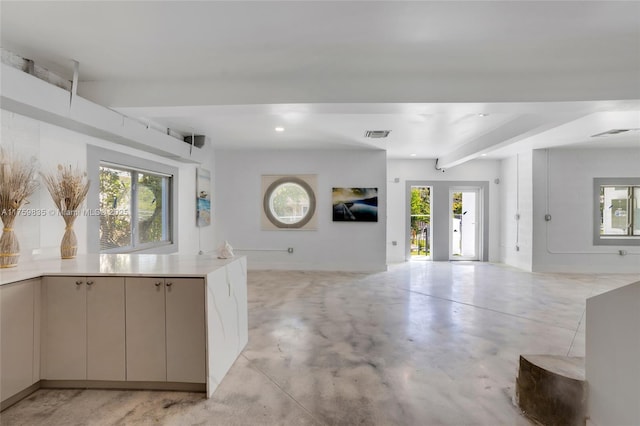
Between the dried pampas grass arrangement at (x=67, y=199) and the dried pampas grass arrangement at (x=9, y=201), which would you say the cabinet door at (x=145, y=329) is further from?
the dried pampas grass arrangement at (x=67, y=199)

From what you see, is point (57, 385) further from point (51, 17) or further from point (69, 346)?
point (51, 17)

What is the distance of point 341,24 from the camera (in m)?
2.22

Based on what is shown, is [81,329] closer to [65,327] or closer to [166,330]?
[65,327]

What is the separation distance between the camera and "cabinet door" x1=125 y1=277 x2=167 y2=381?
89.9 inches

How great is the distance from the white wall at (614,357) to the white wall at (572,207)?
236 inches

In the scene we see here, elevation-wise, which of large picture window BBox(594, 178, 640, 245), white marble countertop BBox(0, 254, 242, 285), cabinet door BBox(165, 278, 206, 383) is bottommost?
cabinet door BBox(165, 278, 206, 383)

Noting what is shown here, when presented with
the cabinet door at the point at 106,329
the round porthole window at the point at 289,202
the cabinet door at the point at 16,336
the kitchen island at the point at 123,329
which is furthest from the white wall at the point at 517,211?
the cabinet door at the point at 16,336

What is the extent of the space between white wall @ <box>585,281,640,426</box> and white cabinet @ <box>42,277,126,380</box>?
119 inches

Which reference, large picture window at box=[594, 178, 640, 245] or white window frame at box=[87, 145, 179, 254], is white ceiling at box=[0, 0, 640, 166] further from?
large picture window at box=[594, 178, 640, 245]

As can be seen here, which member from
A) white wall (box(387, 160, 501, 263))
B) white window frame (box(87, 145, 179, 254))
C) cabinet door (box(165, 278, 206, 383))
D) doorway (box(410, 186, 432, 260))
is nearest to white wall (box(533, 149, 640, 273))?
white wall (box(387, 160, 501, 263))

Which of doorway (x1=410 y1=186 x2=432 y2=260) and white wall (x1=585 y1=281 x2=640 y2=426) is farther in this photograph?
doorway (x1=410 y1=186 x2=432 y2=260)

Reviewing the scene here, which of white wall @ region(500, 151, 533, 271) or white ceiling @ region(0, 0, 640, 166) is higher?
white ceiling @ region(0, 0, 640, 166)

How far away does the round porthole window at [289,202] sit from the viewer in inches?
278

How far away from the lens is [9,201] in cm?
239
